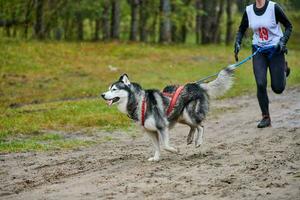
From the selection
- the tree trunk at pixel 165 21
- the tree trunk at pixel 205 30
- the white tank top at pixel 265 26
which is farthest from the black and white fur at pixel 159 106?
the tree trunk at pixel 205 30

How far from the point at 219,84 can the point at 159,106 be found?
120cm

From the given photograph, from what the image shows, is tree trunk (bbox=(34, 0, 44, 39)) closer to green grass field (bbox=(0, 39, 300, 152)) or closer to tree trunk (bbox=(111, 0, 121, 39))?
tree trunk (bbox=(111, 0, 121, 39))

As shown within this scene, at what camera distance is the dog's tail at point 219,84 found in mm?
9727

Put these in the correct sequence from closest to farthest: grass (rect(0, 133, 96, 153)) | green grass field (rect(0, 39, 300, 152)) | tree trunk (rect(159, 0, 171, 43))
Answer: grass (rect(0, 133, 96, 153)) < green grass field (rect(0, 39, 300, 152)) < tree trunk (rect(159, 0, 171, 43))

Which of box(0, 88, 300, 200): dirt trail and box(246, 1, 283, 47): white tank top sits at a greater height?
box(246, 1, 283, 47): white tank top

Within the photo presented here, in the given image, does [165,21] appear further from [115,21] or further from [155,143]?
[155,143]

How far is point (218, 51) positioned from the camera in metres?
32.7

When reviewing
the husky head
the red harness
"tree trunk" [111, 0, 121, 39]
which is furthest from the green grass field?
the red harness

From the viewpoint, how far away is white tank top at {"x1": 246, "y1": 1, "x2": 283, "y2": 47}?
10.2 meters

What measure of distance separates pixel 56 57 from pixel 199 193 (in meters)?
20.1

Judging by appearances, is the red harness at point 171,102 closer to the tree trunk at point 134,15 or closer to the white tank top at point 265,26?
the white tank top at point 265,26

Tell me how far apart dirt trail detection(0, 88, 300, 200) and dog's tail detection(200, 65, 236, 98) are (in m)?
0.90

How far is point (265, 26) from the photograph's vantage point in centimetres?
1024

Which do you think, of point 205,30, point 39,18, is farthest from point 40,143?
point 205,30
